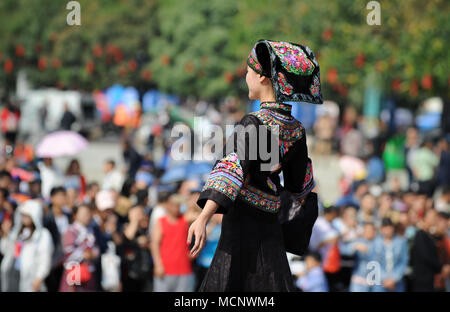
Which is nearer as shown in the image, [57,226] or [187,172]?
[57,226]

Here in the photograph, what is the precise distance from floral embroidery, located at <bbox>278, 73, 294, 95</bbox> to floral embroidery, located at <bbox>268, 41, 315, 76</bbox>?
0.17 feet

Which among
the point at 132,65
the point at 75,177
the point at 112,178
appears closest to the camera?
the point at 75,177

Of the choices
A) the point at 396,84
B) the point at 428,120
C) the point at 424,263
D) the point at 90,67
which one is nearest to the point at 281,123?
the point at 424,263

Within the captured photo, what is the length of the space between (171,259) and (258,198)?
4249 millimetres

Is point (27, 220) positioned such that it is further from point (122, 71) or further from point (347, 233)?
point (122, 71)

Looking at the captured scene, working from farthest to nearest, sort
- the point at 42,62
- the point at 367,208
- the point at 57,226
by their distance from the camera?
the point at 42,62
the point at 367,208
the point at 57,226

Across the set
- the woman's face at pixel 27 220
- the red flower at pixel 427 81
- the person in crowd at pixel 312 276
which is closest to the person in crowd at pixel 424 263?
the person in crowd at pixel 312 276

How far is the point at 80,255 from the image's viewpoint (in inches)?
306

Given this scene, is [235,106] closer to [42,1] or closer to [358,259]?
[42,1]

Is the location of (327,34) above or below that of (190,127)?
above

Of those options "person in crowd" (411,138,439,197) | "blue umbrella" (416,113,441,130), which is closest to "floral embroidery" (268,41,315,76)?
"person in crowd" (411,138,439,197)

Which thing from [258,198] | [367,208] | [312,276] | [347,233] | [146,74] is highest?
[146,74]

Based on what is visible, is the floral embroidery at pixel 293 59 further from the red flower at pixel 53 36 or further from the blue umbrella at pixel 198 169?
the red flower at pixel 53 36
